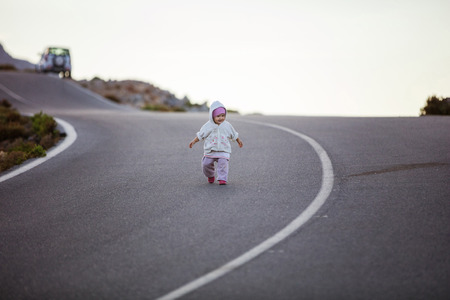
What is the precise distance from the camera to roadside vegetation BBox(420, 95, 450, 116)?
18.6 m

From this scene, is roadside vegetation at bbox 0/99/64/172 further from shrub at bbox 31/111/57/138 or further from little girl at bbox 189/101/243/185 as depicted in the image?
little girl at bbox 189/101/243/185

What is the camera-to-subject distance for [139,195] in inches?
282

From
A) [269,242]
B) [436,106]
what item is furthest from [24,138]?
[436,106]

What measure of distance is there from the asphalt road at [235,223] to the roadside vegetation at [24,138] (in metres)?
0.74

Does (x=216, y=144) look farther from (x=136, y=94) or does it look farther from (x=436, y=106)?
(x=136, y=94)

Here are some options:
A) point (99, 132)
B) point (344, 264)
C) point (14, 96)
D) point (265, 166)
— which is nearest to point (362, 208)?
point (344, 264)

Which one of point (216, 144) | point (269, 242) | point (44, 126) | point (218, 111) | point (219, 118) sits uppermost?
point (218, 111)

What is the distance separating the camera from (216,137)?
25.6ft

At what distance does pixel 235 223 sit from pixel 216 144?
2.24 m

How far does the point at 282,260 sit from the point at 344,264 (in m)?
0.53

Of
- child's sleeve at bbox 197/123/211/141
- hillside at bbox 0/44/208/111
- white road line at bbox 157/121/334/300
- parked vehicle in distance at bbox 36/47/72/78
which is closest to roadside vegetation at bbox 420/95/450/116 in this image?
white road line at bbox 157/121/334/300

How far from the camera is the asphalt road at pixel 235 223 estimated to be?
4.28 m

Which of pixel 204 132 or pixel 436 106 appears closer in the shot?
pixel 204 132

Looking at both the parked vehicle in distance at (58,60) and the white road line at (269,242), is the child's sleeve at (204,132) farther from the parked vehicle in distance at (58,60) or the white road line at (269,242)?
the parked vehicle in distance at (58,60)
